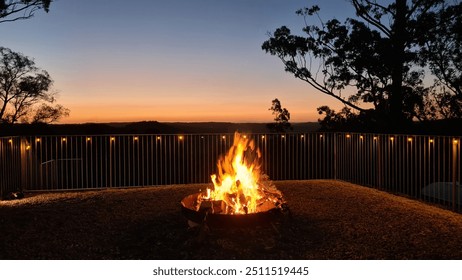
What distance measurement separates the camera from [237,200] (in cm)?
664

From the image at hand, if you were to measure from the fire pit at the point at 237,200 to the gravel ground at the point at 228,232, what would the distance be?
0.16 meters

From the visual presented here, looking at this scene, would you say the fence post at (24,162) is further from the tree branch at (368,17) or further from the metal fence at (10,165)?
the tree branch at (368,17)

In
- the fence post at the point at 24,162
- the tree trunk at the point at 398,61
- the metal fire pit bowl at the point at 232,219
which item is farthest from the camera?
the tree trunk at the point at 398,61

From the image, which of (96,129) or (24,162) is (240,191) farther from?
(96,129)

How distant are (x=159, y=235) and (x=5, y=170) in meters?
5.10

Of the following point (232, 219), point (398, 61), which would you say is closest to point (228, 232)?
point (232, 219)

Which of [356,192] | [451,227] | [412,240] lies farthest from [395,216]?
[356,192]

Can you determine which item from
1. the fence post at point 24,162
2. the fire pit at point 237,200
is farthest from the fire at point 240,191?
the fence post at point 24,162

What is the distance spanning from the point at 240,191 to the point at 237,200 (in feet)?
1.03

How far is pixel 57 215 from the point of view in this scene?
7230 millimetres

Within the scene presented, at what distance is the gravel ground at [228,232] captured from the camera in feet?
17.3

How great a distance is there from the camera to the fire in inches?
262
